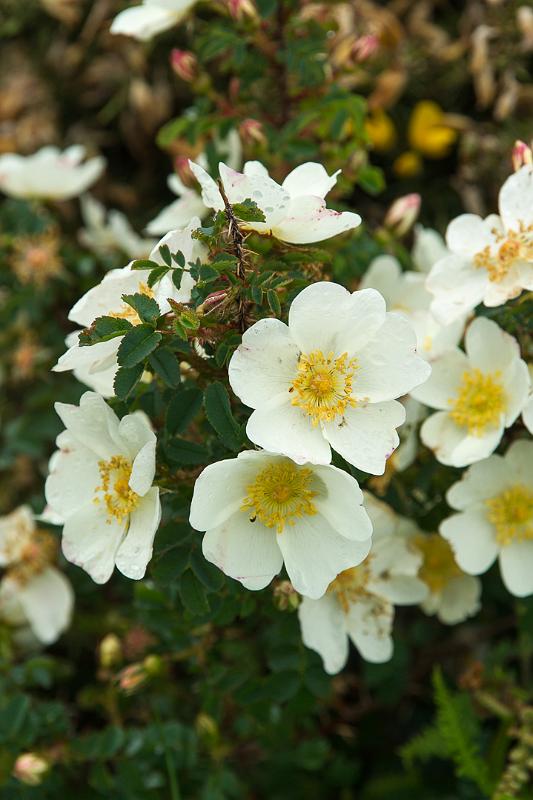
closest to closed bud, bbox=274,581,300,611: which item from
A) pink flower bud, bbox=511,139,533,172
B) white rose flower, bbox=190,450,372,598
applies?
white rose flower, bbox=190,450,372,598

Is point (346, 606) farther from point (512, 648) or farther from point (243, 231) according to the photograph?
point (512, 648)

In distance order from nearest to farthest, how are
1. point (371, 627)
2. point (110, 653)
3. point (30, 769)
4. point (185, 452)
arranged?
1. point (185, 452)
2. point (371, 627)
3. point (30, 769)
4. point (110, 653)

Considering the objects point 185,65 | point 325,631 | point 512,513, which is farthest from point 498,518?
point 185,65

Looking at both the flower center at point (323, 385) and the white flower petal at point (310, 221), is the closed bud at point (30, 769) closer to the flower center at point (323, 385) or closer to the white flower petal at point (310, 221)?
the flower center at point (323, 385)

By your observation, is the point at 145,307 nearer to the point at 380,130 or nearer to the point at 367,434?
the point at 367,434

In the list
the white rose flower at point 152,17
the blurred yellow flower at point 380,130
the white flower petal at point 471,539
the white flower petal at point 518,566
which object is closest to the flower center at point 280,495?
the white flower petal at point 471,539

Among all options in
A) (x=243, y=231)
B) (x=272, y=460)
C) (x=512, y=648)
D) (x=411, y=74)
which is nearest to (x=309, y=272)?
(x=243, y=231)

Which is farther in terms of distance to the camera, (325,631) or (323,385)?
(325,631)

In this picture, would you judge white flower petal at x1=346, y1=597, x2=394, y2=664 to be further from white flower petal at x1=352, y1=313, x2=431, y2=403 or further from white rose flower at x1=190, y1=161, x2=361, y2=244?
white rose flower at x1=190, y1=161, x2=361, y2=244
